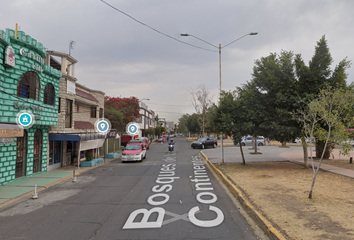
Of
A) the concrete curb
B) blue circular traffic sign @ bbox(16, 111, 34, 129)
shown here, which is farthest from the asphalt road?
blue circular traffic sign @ bbox(16, 111, 34, 129)

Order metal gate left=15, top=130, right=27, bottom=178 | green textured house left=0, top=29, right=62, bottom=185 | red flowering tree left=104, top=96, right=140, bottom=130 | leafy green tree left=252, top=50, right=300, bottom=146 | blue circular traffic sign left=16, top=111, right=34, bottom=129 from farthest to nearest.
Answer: red flowering tree left=104, top=96, right=140, bottom=130
leafy green tree left=252, top=50, right=300, bottom=146
metal gate left=15, top=130, right=27, bottom=178
blue circular traffic sign left=16, top=111, right=34, bottom=129
green textured house left=0, top=29, right=62, bottom=185

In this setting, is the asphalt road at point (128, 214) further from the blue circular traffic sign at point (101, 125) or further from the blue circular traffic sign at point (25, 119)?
the blue circular traffic sign at point (101, 125)

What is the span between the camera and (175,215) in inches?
251

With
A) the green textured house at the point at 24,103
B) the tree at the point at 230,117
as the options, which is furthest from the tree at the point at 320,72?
the green textured house at the point at 24,103

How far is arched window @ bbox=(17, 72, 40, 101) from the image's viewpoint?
11.4m

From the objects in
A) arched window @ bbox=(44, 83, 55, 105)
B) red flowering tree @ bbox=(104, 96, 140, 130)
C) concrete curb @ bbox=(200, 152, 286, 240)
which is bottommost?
concrete curb @ bbox=(200, 152, 286, 240)

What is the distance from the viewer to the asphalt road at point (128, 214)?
527 centimetres

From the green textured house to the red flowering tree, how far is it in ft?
62.9

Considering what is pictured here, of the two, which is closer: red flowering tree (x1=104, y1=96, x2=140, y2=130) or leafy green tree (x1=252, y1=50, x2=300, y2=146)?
leafy green tree (x1=252, y1=50, x2=300, y2=146)

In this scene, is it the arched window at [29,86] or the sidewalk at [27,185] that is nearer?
the sidewalk at [27,185]

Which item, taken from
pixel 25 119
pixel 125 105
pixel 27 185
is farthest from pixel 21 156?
pixel 125 105

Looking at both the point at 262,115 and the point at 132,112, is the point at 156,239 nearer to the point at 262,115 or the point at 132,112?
the point at 262,115

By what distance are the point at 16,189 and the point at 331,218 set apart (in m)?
11.3

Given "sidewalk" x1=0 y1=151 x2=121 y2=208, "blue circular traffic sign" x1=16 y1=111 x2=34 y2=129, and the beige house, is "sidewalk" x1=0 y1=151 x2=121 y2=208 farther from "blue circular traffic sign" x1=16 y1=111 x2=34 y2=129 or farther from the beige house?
"blue circular traffic sign" x1=16 y1=111 x2=34 y2=129
